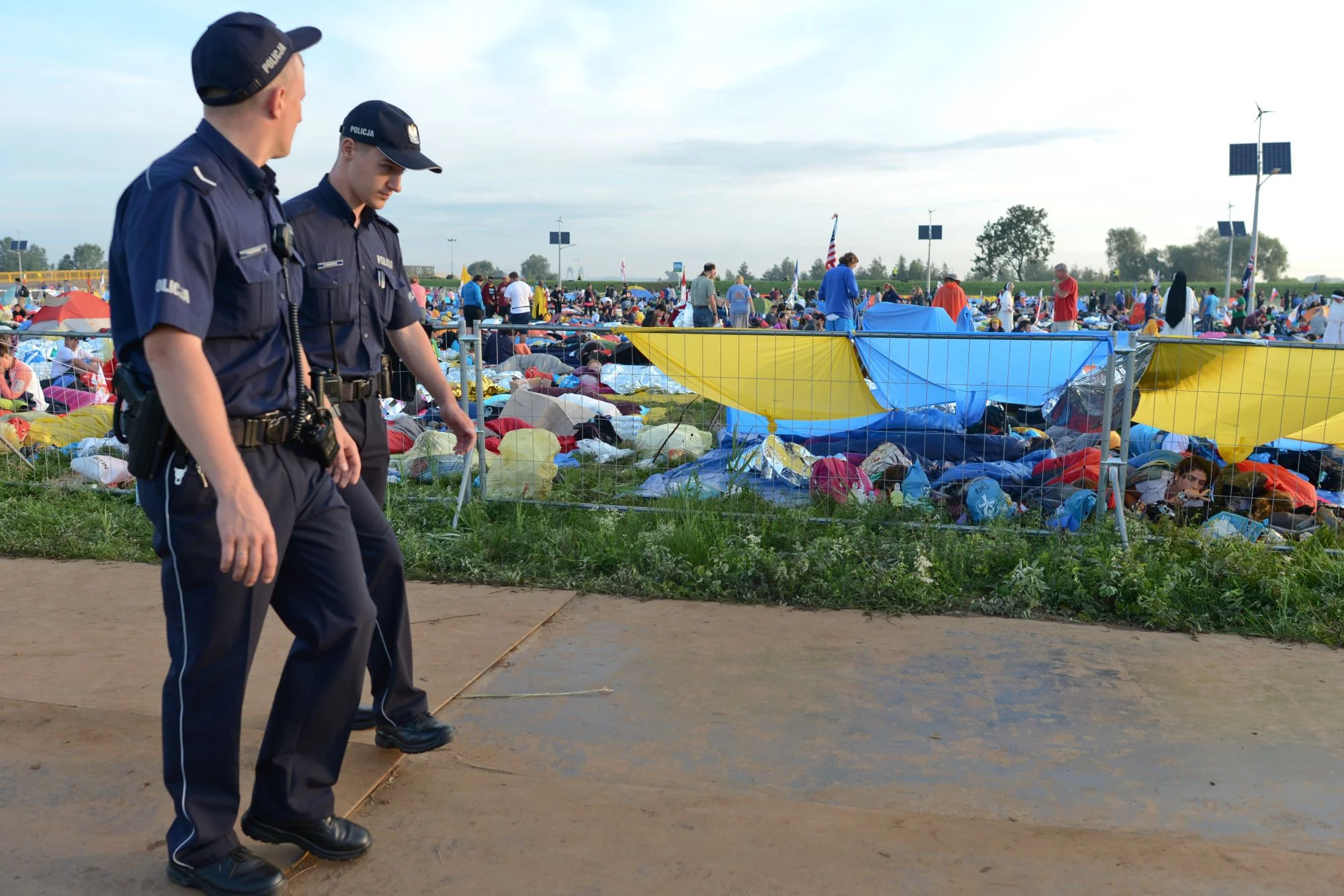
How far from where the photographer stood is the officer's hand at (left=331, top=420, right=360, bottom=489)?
2658 millimetres

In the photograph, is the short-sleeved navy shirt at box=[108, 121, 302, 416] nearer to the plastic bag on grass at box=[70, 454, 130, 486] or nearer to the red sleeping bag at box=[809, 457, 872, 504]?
the red sleeping bag at box=[809, 457, 872, 504]

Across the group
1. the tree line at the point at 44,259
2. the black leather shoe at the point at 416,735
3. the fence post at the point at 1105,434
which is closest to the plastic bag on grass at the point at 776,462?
the fence post at the point at 1105,434

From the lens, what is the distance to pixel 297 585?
2.48 metres

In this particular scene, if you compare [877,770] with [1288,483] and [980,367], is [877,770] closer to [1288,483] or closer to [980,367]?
[1288,483]

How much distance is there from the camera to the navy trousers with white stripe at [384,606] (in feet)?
10.1

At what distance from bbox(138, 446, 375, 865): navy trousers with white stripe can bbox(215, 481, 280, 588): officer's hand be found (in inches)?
5.8

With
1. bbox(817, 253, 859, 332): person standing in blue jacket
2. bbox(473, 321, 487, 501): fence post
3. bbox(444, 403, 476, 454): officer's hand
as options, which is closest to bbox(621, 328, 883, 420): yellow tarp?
bbox(473, 321, 487, 501): fence post

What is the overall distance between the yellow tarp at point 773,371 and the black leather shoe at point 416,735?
3510 millimetres

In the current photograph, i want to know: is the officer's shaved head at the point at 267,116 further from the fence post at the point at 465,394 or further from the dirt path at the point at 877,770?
the fence post at the point at 465,394

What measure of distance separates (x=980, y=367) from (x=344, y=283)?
5.15 metres

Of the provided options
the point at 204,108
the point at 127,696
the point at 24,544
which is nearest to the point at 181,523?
the point at 204,108

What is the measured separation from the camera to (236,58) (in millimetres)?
2182

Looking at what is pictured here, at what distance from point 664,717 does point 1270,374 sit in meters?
4.31

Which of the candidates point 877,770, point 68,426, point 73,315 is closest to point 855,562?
point 877,770
